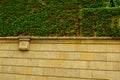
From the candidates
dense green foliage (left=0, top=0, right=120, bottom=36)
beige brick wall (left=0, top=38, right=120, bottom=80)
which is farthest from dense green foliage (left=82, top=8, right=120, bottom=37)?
beige brick wall (left=0, top=38, right=120, bottom=80)

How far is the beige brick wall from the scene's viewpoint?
34.8 feet

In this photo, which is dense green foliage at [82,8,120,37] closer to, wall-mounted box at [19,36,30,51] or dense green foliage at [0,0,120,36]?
dense green foliage at [0,0,120,36]

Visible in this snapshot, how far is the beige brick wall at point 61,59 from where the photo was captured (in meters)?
10.6

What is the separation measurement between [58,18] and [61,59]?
2.25 meters

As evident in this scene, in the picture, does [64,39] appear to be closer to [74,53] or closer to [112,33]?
[74,53]

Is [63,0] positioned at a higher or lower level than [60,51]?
higher

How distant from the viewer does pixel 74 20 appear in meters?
11.8

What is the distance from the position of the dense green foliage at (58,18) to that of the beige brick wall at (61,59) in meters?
0.48

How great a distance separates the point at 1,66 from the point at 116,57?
5842 mm

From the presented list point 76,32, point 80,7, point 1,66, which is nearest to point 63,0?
point 80,7

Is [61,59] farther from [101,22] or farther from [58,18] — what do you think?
[101,22]

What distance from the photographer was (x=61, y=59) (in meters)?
11.3

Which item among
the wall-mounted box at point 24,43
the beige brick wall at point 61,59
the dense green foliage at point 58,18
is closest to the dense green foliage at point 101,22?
the dense green foliage at point 58,18

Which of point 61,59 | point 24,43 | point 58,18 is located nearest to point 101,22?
point 58,18
